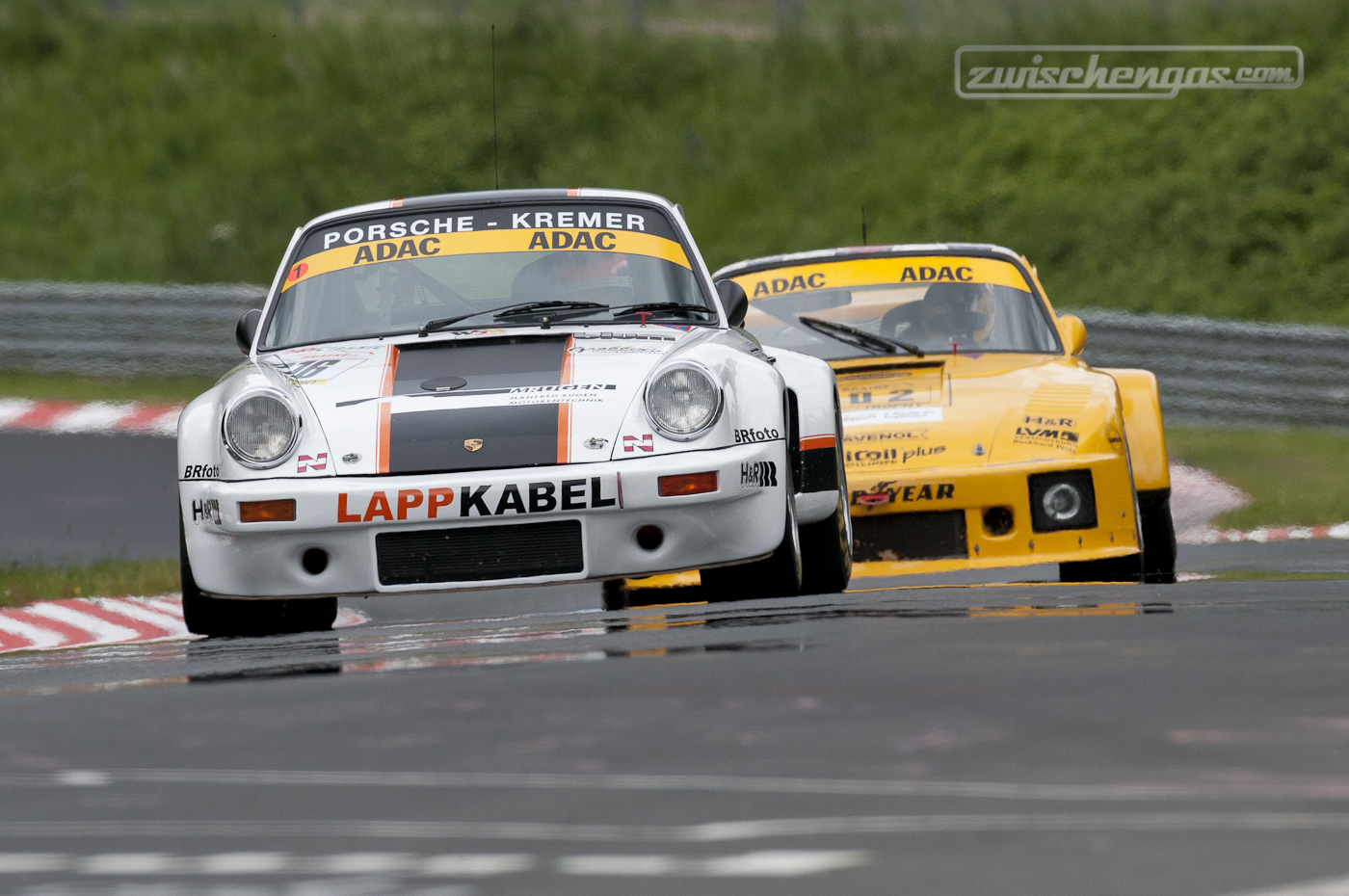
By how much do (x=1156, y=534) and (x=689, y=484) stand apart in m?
2.68

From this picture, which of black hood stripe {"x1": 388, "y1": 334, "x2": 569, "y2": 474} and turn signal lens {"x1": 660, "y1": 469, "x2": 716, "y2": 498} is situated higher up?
black hood stripe {"x1": 388, "y1": 334, "x2": 569, "y2": 474}

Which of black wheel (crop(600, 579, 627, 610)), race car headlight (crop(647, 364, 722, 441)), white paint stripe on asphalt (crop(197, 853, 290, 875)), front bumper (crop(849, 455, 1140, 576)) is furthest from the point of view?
black wheel (crop(600, 579, 627, 610))

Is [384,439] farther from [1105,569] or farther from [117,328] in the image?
[117,328]

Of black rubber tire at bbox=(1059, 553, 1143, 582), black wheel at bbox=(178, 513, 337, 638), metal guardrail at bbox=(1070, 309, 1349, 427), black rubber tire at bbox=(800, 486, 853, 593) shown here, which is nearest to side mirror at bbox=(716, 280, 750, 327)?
black rubber tire at bbox=(800, 486, 853, 593)

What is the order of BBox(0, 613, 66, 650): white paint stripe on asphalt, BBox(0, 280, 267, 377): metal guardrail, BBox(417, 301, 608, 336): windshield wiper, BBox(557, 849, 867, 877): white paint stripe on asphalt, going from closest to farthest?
BBox(557, 849, 867, 877): white paint stripe on asphalt
BBox(417, 301, 608, 336): windshield wiper
BBox(0, 613, 66, 650): white paint stripe on asphalt
BBox(0, 280, 267, 377): metal guardrail

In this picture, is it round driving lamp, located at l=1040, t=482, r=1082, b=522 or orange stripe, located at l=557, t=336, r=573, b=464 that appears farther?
round driving lamp, located at l=1040, t=482, r=1082, b=522

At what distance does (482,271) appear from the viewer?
6.65 meters

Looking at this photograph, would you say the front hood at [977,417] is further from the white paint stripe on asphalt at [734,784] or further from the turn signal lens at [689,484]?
the white paint stripe on asphalt at [734,784]

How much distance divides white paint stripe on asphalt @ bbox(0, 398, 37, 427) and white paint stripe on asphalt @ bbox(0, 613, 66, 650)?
7.03m

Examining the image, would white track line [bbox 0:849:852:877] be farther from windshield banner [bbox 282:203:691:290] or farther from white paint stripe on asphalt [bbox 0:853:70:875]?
windshield banner [bbox 282:203:691:290]

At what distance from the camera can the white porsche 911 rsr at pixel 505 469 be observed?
5.38 m

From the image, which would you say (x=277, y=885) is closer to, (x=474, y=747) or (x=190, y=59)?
(x=474, y=747)

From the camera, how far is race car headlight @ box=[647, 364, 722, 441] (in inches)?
217

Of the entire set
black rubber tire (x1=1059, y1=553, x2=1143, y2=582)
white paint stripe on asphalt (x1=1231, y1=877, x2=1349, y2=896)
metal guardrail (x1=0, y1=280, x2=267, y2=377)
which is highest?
metal guardrail (x1=0, y1=280, x2=267, y2=377)
